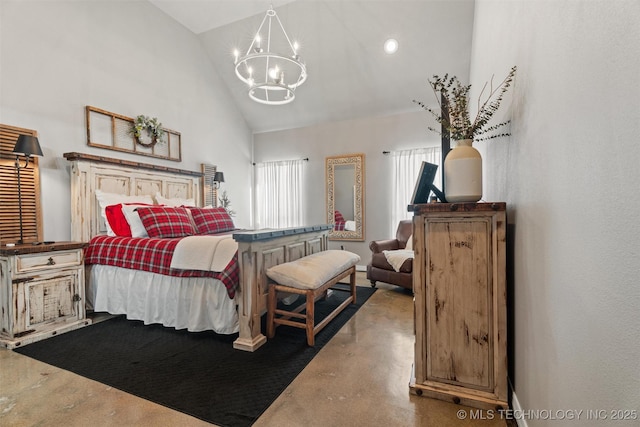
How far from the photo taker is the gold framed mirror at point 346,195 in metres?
5.29

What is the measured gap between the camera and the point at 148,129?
13.6 ft

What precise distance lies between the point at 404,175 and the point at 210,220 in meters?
3.13

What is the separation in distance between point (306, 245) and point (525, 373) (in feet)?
7.34

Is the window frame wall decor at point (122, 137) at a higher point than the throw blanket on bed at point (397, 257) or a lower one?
higher

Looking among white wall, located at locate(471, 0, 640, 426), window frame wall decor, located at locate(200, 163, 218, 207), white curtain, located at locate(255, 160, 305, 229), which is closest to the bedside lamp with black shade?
window frame wall decor, located at locate(200, 163, 218, 207)

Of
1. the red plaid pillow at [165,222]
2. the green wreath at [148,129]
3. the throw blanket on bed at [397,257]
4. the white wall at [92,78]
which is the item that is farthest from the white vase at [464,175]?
the green wreath at [148,129]

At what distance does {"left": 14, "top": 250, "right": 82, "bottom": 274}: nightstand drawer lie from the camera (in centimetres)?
241

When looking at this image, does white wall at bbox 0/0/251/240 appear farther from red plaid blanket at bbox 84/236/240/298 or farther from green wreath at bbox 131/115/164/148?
red plaid blanket at bbox 84/236/240/298

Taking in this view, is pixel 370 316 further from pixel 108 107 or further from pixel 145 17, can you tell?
pixel 145 17

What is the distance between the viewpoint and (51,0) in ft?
10.5

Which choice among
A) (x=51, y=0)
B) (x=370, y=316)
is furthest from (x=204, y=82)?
(x=370, y=316)

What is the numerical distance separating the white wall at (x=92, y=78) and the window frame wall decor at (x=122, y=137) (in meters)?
0.08

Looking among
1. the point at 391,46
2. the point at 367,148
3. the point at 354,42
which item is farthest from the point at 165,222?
the point at 391,46

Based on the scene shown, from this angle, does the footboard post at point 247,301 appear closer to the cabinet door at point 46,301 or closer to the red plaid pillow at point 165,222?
the red plaid pillow at point 165,222
